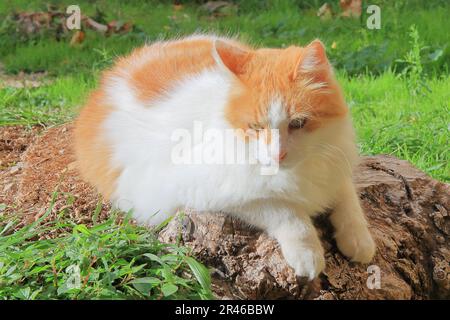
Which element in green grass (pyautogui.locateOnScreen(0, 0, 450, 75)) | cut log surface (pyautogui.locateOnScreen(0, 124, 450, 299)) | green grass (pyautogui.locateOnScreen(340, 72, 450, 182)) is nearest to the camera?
cut log surface (pyautogui.locateOnScreen(0, 124, 450, 299))

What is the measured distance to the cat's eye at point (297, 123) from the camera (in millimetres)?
1447

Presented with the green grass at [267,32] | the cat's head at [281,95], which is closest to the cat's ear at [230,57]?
the cat's head at [281,95]

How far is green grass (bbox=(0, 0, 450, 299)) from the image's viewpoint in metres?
1.53

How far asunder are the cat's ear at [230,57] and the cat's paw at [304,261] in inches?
16.4

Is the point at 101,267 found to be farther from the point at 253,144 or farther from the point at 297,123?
the point at 297,123

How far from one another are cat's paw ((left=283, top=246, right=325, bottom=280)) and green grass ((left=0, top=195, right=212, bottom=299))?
19cm

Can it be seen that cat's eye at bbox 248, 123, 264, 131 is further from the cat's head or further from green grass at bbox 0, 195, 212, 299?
green grass at bbox 0, 195, 212, 299

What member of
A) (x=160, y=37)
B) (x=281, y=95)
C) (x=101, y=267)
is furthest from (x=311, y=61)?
(x=160, y=37)

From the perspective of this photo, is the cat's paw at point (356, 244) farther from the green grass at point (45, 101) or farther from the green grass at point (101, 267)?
the green grass at point (45, 101)

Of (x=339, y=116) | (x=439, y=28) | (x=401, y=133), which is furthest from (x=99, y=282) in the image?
(x=439, y=28)

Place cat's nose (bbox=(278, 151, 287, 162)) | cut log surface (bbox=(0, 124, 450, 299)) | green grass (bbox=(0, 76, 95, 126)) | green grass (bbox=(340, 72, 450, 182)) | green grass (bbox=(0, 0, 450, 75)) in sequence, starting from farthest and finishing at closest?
1. green grass (bbox=(0, 0, 450, 75))
2. green grass (bbox=(0, 76, 95, 126))
3. green grass (bbox=(340, 72, 450, 182))
4. cut log surface (bbox=(0, 124, 450, 299))
5. cat's nose (bbox=(278, 151, 287, 162))

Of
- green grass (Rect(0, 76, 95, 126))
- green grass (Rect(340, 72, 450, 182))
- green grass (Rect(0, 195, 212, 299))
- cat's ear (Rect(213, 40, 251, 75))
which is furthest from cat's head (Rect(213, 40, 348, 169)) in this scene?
green grass (Rect(0, 76, 95, 126))

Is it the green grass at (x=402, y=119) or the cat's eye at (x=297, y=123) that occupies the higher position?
the cat's eye at (x=297, y=123)

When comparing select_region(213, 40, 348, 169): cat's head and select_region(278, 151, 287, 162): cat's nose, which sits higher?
select_region(213, 40, 348, 169): cat's head
